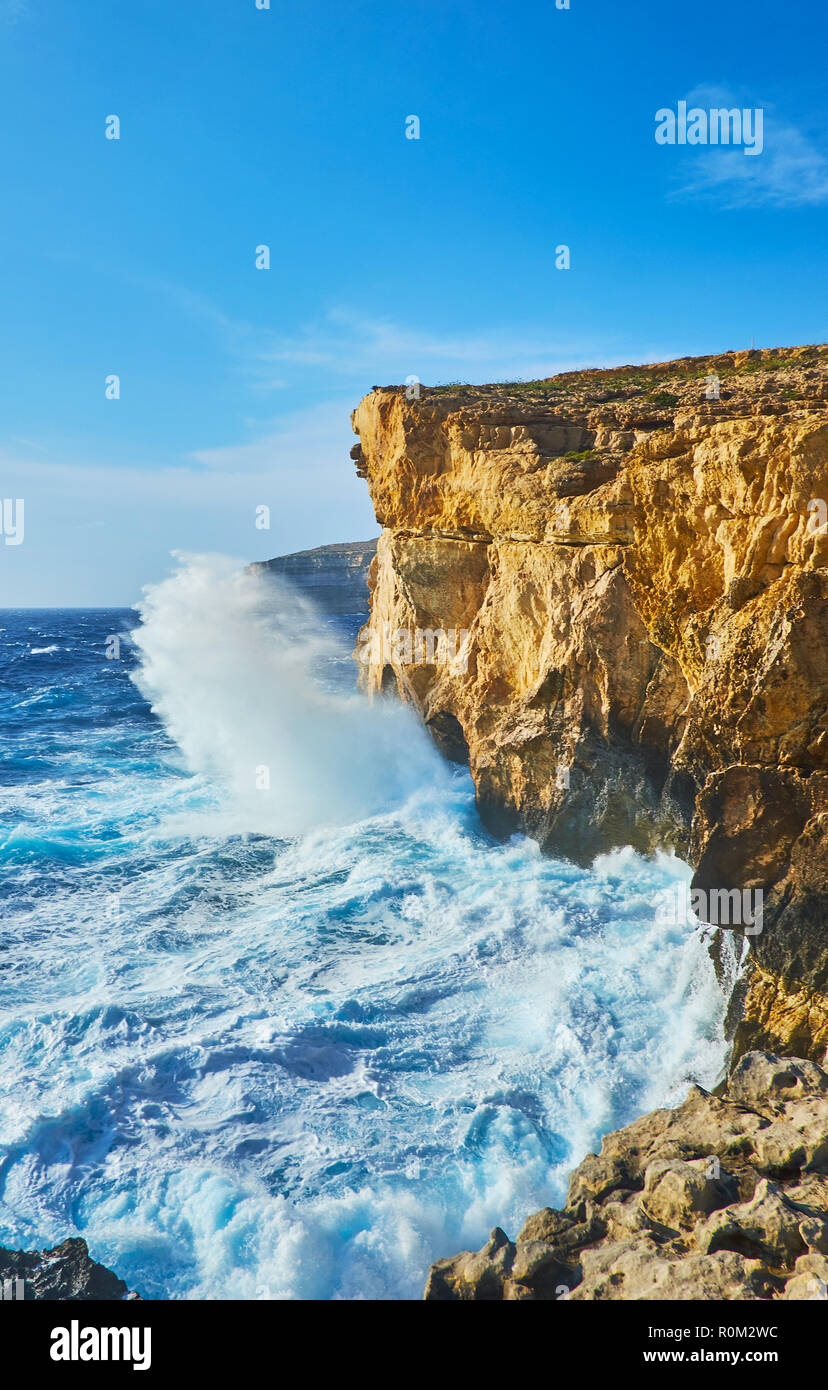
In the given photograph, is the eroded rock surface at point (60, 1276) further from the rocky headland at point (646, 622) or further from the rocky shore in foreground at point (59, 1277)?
the rocky headland at point (646, 622)

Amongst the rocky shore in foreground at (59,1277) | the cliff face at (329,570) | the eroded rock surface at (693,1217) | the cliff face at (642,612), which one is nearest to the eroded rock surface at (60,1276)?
the rocky shore in foreground at (59,1277)

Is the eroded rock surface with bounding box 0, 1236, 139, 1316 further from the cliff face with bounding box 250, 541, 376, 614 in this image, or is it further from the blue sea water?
the cliff face with bounding box 250, 541, 376, 614

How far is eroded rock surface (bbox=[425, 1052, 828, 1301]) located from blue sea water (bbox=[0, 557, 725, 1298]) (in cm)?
143

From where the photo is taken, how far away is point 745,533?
9.84 m

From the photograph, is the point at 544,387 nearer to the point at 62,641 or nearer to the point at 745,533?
the point at 745,533

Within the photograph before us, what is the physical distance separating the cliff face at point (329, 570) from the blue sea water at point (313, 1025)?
7546cm

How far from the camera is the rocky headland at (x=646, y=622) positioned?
859cm

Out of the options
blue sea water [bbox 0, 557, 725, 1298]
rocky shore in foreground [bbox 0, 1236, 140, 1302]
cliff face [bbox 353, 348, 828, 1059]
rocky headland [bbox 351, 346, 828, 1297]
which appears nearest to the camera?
rocky shore in foreground [bbox 0, 1236, 140, 1302]

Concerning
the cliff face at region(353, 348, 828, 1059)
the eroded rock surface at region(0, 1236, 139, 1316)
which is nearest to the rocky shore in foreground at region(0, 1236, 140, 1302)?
the eroded rock surface at region(0, 1236, 139, 1316)

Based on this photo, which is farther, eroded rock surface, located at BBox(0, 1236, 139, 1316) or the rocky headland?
the rocky headland

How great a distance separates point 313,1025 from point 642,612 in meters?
8.38

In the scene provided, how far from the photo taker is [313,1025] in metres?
10.2

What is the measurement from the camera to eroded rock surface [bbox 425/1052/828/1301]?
4.98 metres
